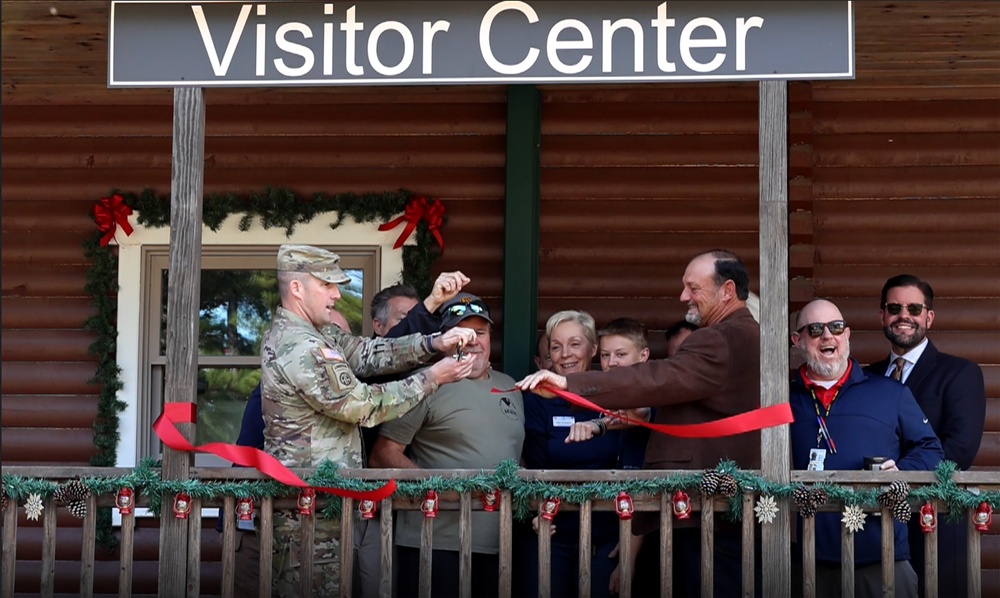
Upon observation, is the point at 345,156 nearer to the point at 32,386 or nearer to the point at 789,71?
the point at 32,386

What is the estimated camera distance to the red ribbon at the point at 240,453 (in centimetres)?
558

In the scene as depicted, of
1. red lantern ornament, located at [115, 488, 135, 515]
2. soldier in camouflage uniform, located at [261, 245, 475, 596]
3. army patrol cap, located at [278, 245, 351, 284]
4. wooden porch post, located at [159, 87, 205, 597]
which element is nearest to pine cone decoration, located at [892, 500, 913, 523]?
soldier in camouflage uniform, located at [261, 245, 475, 596]

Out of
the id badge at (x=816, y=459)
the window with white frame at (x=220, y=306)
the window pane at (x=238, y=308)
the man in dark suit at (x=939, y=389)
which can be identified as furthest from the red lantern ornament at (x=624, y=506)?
the window pane at (x=238, y=308)

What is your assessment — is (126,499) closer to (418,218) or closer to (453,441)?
(453,441)

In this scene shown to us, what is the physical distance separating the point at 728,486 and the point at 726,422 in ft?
0.87

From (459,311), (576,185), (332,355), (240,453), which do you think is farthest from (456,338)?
(576,185)

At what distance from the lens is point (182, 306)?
582cm

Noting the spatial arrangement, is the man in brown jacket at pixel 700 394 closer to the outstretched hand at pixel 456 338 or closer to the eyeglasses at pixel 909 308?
the outstretched hand at pixel 456 338

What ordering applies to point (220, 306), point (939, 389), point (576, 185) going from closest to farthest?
point (939, 389)
point (576, 185)
point (220, 306)

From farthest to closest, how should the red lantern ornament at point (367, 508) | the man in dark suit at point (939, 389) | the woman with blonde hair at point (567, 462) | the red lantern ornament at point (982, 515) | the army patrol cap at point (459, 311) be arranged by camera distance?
the man in dark suit at point (939, 389) → the woman with blonde hair at point (567, 462) → the army patrol cap at point (459, 311) → the red lantern ornament at point (367, 508) → the red lantern ornament at point (982, 515)

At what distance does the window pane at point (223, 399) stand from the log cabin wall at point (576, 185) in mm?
660

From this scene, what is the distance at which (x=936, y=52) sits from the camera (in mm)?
7289

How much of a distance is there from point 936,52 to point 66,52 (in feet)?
15.8

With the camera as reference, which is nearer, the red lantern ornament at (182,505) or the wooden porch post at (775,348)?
the wooden porch post at (775,348)
